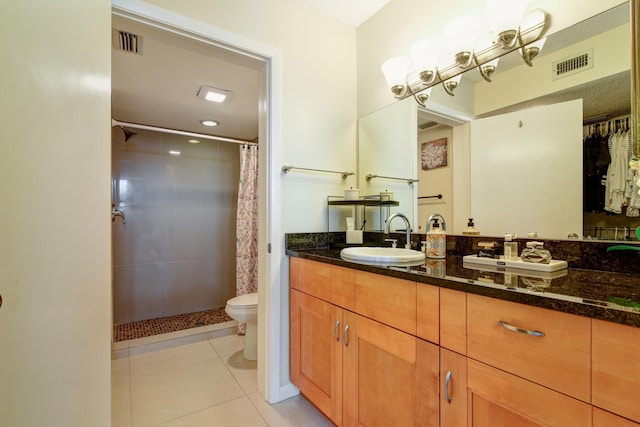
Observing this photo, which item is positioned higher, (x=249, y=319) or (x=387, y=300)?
(x=387, y=300)

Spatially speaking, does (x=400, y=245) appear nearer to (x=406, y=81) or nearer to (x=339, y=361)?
A: (x=339, y=361)

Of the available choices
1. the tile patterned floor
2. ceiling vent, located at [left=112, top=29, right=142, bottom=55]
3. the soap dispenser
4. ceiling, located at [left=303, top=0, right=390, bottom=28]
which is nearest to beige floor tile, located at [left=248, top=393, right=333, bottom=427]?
the tile patterned floor

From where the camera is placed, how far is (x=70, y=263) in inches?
31.3

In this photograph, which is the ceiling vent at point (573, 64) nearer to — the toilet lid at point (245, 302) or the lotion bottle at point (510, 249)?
the lotion bottle at point (510, 249)

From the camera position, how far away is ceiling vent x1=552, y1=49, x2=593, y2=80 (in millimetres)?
1104

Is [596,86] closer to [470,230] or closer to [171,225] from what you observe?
[470,230]

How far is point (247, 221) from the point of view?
9.99 feet

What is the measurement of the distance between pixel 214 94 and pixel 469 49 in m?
1.87

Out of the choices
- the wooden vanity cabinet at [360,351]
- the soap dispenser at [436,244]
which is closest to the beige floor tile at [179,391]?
the wooden vanity cabinet at [360,351]

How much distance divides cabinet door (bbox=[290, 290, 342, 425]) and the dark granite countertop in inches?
14.6

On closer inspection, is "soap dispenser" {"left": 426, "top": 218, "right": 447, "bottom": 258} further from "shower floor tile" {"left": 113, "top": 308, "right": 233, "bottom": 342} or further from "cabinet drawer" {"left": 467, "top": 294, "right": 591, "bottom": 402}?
"shower floor tile" {"left": 113, "top": 308, "right": 233, "bottom": 342}

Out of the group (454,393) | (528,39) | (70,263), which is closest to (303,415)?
(454,393)

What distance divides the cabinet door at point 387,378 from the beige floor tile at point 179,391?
92cm

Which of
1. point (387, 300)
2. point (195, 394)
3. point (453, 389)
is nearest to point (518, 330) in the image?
point (453, 389)
